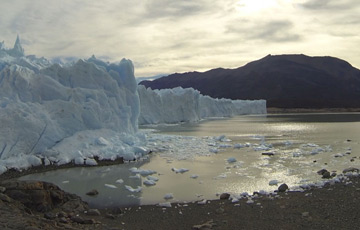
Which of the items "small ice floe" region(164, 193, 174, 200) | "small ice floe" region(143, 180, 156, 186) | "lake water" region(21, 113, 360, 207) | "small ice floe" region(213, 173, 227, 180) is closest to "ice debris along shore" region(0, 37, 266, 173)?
"lake water" region(21, 113, 360, 207)

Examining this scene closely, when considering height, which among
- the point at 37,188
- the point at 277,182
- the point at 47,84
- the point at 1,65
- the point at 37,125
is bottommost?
the point at 277,182

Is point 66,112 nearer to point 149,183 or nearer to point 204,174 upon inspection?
point 149,183

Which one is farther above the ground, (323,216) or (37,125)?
(37,125)

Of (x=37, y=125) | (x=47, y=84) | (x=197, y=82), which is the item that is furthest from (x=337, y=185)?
(x=197, y=82)

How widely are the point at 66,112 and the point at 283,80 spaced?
11839 centimetres

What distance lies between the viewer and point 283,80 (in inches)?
4911

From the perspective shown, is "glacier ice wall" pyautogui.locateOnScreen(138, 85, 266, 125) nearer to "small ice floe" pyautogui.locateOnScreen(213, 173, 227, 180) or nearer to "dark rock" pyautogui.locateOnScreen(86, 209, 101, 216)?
"small ice floe" pyautogui.locateOnScreen(213, 173, 227, 180)

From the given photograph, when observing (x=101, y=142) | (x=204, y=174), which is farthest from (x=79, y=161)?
(x=204, y=174)

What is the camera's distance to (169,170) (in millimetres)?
11219

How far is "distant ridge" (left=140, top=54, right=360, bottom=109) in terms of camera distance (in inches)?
4567

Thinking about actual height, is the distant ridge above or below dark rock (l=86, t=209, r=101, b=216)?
above

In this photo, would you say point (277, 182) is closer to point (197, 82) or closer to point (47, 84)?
point (47, 84)

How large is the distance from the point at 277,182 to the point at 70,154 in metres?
7.03

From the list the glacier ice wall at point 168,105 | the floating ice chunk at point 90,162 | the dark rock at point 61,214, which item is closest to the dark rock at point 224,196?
the dark rock at point 61,214
